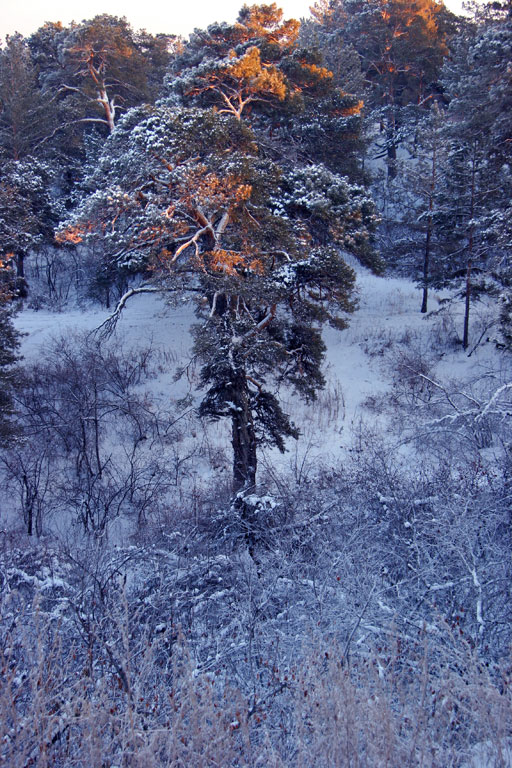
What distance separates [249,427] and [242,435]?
0.76ft

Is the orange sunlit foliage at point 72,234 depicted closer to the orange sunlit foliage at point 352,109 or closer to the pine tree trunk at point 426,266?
the orange sunlit foliage at point 352,109

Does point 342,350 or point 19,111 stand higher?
point 19,111

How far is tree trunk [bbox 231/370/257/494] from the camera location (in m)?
10.4

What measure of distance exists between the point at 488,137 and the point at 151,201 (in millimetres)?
9743

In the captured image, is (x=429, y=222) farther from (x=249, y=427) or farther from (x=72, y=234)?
(x=72, y=234)

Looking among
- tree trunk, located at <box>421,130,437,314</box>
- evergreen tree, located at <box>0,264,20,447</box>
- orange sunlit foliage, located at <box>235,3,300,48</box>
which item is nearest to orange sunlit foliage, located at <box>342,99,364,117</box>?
orange sunlit foliage, located at <box>235,3,300,48</box>

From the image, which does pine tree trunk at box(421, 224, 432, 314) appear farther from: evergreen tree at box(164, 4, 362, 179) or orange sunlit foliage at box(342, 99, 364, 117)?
orange sunlit foliage at box(342, 99, 364, 117)

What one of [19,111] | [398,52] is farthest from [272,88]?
[398,52]

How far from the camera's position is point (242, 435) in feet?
34.8

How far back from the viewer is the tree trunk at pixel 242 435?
10.4 m

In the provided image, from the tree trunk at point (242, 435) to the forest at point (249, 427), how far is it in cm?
7

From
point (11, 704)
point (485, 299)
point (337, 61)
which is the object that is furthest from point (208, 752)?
point (337, 61)

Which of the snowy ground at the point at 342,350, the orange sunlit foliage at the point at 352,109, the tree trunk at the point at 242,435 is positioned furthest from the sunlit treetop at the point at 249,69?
the tree trunk at the point at 242,435

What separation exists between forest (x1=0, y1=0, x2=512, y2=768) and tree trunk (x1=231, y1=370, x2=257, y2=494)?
0.22ft
